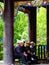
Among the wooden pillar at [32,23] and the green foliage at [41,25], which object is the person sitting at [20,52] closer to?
the wooden pillar at [32,23]

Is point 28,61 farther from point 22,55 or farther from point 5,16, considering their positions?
point 5,16

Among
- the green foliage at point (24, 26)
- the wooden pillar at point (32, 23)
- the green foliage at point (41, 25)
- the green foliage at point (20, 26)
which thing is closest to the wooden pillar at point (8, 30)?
the wooden pillar at point (32, 23)

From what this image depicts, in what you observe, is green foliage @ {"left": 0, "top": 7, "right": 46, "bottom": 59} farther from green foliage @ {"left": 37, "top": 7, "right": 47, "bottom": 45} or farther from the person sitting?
the person sitting

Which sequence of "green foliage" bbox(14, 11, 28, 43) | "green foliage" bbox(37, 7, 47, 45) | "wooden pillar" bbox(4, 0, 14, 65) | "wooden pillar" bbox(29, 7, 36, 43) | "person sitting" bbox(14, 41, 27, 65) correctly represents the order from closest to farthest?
1. "wooden pillar" bbox(4, 0, 14, 65)
2. "person sitting" bbox(14, 41, 27, 65)
3. "wooden pillar" bbox(29, 7, 36, 43)
4. "green foliage" bbox(14, 11, 28, 43)
5. "green foliage" bbox(37, 7, 47, 45)

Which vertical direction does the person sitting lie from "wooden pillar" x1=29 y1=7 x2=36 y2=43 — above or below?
below

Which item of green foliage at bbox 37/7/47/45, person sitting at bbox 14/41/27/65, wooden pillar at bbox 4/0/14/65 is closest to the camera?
wooden pillar at bbox 4/0/14/65

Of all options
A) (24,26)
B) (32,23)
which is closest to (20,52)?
(32,23)

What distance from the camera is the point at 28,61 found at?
10.2 m

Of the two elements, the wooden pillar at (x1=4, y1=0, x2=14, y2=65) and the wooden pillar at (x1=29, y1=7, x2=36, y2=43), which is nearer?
the wooden pillar at (x1=4, y1=0, x2=14, y2=65)

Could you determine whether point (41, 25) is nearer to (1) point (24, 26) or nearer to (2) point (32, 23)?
(1) point (24, 26)

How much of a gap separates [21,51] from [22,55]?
136 millimetres

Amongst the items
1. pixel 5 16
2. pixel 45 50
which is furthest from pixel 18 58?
pixel 45 50

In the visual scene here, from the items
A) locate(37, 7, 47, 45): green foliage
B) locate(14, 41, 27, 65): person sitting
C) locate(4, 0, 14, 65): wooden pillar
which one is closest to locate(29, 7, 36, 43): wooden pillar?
locate(14, 41, 27, 65): person sitting

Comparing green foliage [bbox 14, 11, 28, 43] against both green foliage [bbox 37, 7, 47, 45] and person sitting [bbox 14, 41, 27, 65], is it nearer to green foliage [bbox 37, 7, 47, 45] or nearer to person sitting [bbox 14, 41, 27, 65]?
green foliage [bbox 37, 7, 47, 45]
